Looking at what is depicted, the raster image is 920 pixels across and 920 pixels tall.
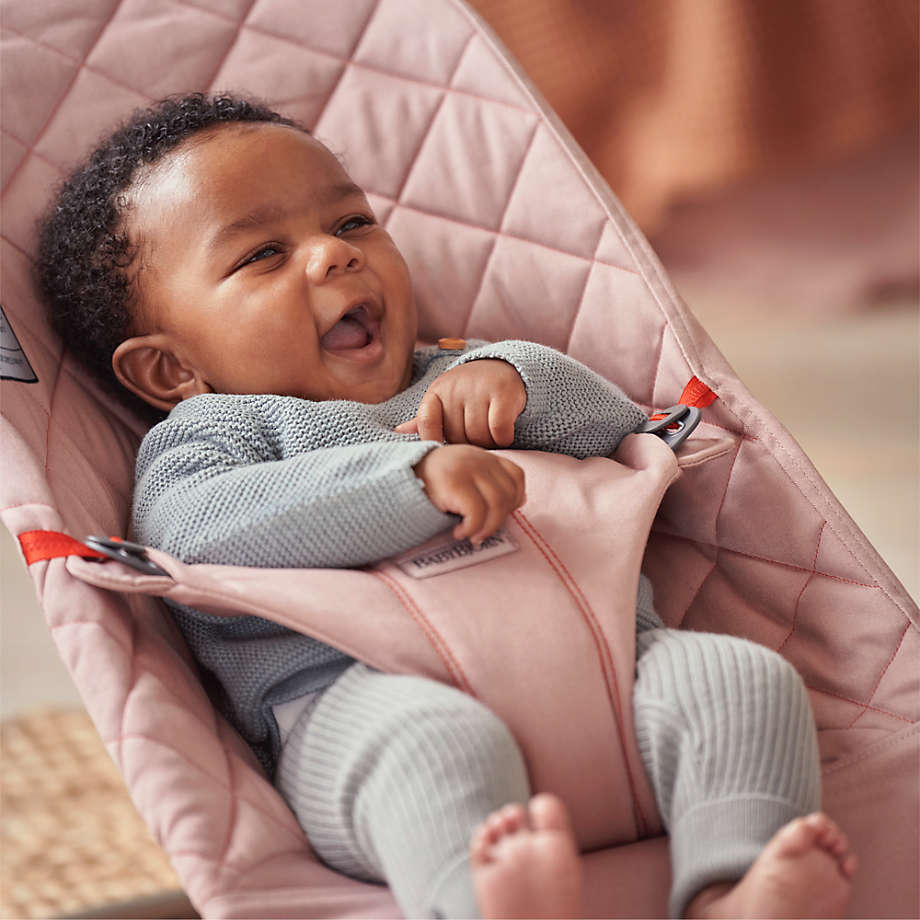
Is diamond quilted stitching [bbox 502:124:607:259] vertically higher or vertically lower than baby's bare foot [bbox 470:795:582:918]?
higher

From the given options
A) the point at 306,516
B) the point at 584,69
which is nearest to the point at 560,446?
the point at 306,516

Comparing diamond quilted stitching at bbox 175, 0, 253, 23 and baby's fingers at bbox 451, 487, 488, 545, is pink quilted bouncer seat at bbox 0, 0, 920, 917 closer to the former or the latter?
diamond quilted stitching at bbox 175, 0, 253, 23

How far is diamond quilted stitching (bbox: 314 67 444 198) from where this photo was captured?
1345mm

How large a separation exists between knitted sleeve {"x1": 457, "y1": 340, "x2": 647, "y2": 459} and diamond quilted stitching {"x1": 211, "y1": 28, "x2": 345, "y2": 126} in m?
0.50

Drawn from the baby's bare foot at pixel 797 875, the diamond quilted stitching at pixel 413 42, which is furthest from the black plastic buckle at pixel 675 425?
the diamond quilted stitching at pixel 413 42

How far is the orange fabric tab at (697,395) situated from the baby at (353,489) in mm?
60

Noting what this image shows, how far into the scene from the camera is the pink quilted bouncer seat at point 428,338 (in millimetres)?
770

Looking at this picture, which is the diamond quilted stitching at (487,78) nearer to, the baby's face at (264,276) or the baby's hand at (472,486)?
the baby's face at (264,276)

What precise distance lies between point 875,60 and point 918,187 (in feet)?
0.80

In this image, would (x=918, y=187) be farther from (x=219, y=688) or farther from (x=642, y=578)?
(x=219, y=688)

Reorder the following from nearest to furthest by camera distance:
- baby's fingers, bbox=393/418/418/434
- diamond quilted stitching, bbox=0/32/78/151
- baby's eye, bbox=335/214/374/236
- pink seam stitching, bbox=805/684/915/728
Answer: pink seam stitching, bbox=805/684/915/728, baby's fingers, bbox=393/418/418/434, baby's eye, bbox=335/214/374/236, diamond quilted stitching, bbox=0/32/78/151

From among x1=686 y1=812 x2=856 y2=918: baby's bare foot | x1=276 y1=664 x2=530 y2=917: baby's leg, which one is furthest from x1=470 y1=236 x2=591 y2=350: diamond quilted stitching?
x1=686 y1=812 x2=856 y2=918: baby's bare foot

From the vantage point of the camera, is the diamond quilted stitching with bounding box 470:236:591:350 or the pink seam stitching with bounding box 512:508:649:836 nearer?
the pink seam stitching with bounding box 512:508:649:836

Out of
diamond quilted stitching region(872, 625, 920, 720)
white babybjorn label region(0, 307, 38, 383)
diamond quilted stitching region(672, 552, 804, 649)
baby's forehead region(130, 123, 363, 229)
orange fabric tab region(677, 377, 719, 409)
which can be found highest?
baby's forehead region(130, 123, 363, 229)
